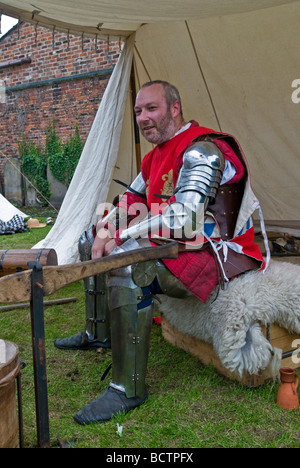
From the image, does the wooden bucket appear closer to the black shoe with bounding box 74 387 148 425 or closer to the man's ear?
the black shoe with bounding box 74 387 148 425

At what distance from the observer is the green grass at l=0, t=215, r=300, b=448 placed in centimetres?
153

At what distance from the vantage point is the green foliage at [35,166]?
9.48 m

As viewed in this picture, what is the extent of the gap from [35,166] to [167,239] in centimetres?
834

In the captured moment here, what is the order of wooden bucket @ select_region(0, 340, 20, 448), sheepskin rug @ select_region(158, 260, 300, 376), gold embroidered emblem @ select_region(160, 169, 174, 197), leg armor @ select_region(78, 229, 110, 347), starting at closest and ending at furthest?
wooden bucket @ select_region(0, 340, 20, 448), sheepskin rug @ select_region(158, 260, 300, 376), gold embroidered emblem @ select_region(160, 169, 174, 197), leg armor @ select_region(78, 229, 110, 347)

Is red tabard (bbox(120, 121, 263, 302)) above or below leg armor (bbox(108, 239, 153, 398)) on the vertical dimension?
above

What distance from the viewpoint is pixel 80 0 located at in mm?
2627

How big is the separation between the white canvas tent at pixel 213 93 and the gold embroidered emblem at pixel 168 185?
59.2 inches

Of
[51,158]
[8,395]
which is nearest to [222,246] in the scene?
[8,395]

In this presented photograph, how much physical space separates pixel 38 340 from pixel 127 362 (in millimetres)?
458

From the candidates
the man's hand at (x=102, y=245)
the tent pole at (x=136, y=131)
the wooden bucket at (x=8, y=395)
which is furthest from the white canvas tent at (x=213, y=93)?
the wooden bucket at (x=8, y=395)

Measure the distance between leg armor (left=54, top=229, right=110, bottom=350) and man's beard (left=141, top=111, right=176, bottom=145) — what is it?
63cm

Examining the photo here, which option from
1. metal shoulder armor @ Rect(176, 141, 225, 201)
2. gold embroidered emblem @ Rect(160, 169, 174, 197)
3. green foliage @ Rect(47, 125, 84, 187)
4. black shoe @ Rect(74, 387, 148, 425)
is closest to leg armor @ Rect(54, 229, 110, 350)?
gold embroidered emblem @ Rect(160, 169, 174, 197)

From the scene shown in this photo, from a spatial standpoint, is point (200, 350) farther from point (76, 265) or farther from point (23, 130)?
point (23, 130)

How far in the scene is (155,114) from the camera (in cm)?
223
